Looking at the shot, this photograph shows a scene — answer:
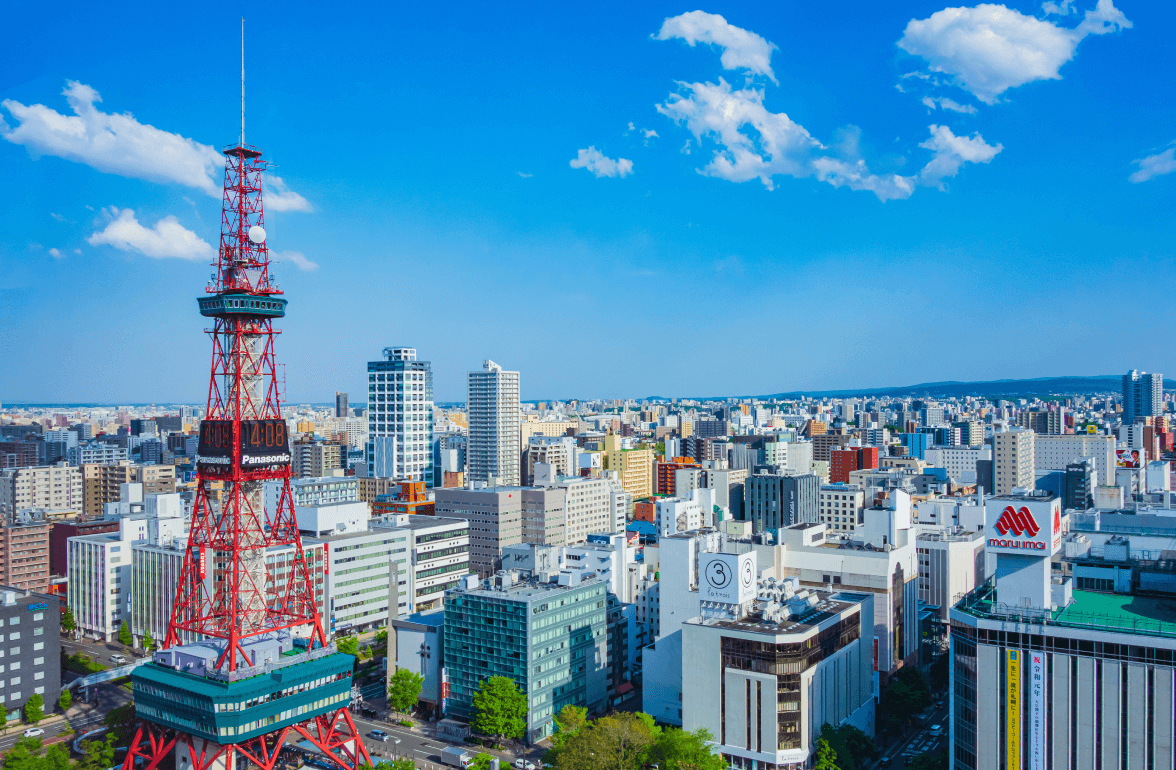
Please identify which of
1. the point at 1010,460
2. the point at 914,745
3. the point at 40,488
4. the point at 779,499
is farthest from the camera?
the point at 1010,460

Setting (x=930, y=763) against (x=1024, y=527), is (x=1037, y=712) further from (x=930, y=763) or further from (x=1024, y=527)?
(x=930, y=763)

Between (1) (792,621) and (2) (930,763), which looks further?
(1) (792,621)

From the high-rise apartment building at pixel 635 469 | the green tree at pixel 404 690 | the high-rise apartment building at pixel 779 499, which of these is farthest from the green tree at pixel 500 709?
the high-rise apartment building at pixel 635 469

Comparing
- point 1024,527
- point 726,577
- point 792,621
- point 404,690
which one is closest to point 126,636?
point 404,690

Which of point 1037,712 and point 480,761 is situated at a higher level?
point 1037,712

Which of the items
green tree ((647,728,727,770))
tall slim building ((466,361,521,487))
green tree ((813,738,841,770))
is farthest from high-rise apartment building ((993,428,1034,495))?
green tree ((647,728,727,770))

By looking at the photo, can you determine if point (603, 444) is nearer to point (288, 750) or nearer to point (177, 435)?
point (177, 435)

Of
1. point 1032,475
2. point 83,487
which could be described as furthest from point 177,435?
point 1032,475

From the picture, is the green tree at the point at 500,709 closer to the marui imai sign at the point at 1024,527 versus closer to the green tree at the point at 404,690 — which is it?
the green tree at the point at 404,690
